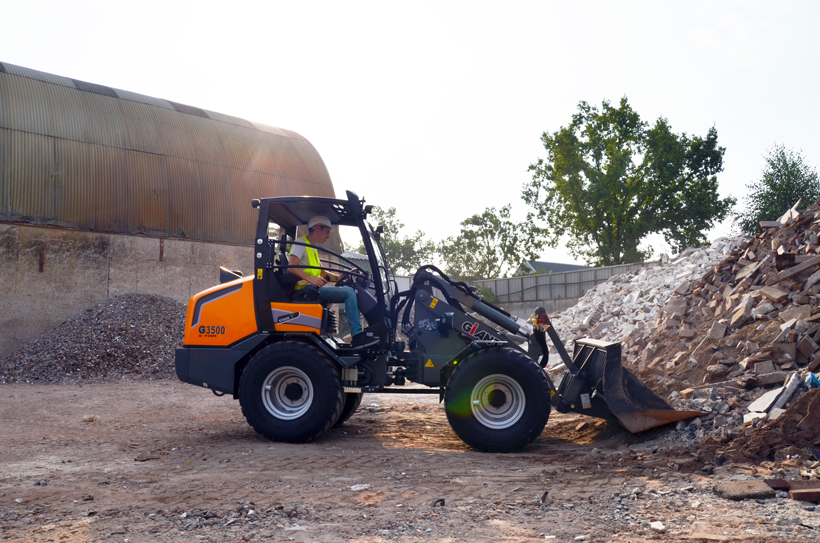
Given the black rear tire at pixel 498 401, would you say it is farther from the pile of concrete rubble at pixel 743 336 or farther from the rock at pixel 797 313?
the rock at pixel 797 313

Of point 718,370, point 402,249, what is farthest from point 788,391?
point 402,249

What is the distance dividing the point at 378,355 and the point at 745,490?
3967mm

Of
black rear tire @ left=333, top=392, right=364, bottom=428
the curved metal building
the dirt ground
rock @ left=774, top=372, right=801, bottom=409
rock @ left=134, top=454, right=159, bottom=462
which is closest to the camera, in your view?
the dirt ground

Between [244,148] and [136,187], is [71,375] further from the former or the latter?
[244,148]

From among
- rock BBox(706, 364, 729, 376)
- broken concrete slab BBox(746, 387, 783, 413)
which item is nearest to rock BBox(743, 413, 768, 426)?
broken concrete slab BBox(746, 387, 783, 413)

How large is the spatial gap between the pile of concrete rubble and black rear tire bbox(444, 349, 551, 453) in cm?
164

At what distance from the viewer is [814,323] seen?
26.1 feet

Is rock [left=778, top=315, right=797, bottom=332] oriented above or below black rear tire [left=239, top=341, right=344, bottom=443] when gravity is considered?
above

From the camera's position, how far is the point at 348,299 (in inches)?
294

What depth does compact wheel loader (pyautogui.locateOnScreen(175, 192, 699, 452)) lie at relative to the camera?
690cm

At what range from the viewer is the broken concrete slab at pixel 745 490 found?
4711 mm

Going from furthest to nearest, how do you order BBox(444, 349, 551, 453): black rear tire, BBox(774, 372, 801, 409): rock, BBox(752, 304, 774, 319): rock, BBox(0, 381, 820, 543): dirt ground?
BBox(752, 304, 774, 319): rock, BBox(444, 349, 551, 453): black rear tire, BBox(774, 372, 801, 409): rock, BBox(0, 381, 820, 543): dirt ground

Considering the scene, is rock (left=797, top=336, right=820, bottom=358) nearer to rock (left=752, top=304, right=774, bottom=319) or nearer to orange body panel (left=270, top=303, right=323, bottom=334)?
rock (left=752, top=304, right=774, bottom=319)

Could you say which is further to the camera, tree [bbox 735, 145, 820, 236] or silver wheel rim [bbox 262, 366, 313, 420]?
tree [bbox 735, 145, 820, 236]
